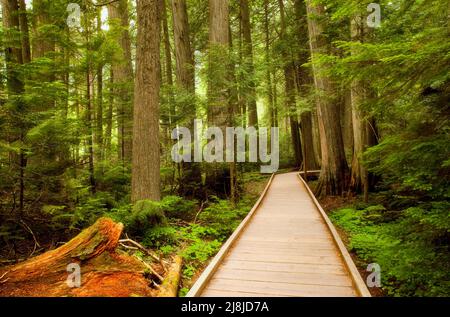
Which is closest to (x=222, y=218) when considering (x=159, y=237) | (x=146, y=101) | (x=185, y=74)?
(x=159, y=237)

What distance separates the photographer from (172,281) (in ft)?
13.8

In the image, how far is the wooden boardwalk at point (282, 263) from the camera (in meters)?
3.75

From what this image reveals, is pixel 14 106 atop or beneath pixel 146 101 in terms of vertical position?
beneath

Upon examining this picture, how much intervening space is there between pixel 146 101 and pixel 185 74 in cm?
429

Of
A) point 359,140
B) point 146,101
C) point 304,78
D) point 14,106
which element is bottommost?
point 359,140

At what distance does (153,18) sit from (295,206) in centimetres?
650

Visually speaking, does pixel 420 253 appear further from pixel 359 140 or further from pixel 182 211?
pixel 359 140

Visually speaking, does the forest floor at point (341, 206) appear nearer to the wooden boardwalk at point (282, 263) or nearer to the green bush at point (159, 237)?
the wooden boardwalk at point (282, 263)

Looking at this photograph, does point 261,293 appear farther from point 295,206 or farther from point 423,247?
point 295,206

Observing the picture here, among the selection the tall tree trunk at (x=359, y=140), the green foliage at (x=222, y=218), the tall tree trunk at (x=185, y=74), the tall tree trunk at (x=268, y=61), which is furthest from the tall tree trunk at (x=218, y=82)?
the tall tree trunk at (x=359, y=140)

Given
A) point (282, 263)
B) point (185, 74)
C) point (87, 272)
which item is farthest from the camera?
point (185, 74)

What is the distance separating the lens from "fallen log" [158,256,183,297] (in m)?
3.87

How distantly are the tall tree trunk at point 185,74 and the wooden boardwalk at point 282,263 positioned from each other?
3262 millimetres
